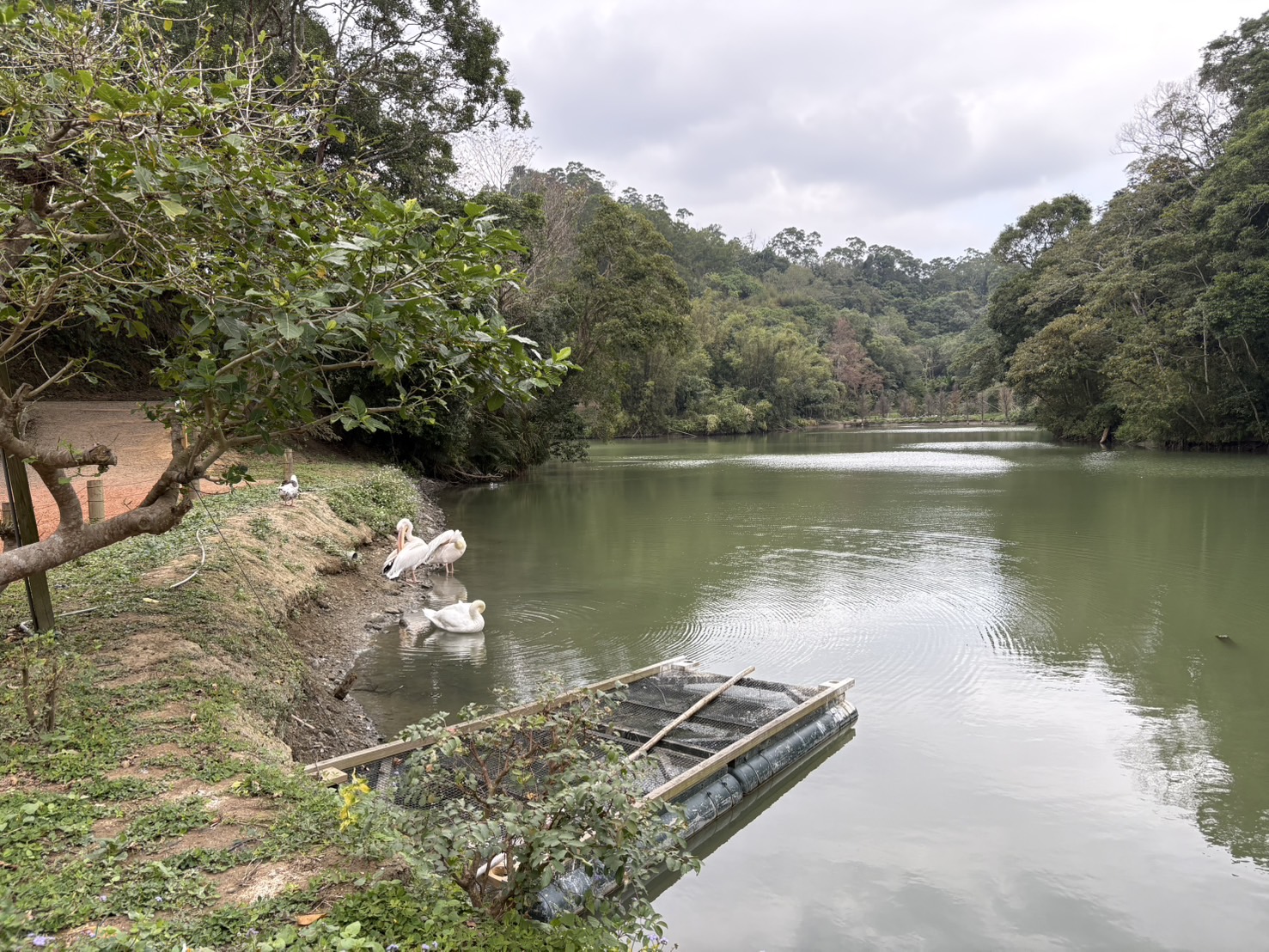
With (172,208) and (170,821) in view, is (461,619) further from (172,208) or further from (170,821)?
(172,208)

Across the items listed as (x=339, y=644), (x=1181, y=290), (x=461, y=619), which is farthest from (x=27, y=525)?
(x=1181, y=290)

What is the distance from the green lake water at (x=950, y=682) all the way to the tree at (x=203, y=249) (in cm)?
283

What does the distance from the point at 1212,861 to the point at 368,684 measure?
237 inches

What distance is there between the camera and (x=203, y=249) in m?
4.50

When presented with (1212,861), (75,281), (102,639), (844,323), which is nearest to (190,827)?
(102,639)

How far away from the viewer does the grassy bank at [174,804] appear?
8.29 feet

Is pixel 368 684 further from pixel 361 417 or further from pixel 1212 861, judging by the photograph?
pixel 1212 861

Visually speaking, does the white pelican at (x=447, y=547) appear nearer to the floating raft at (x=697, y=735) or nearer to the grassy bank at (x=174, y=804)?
the grassy bank at (x=174, y=804)

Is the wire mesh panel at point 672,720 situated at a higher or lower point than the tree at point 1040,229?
lower

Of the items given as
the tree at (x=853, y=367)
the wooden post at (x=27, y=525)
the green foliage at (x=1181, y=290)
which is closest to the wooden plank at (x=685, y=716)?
the wooden post at (x=27, y=525)

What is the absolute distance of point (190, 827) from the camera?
3.12m

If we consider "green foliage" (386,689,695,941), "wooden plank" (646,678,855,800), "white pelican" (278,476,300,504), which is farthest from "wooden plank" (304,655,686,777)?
"white pelican" (278,476,300,504)

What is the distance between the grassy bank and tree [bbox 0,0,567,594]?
0.85m

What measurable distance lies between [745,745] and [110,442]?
48.5 ft
